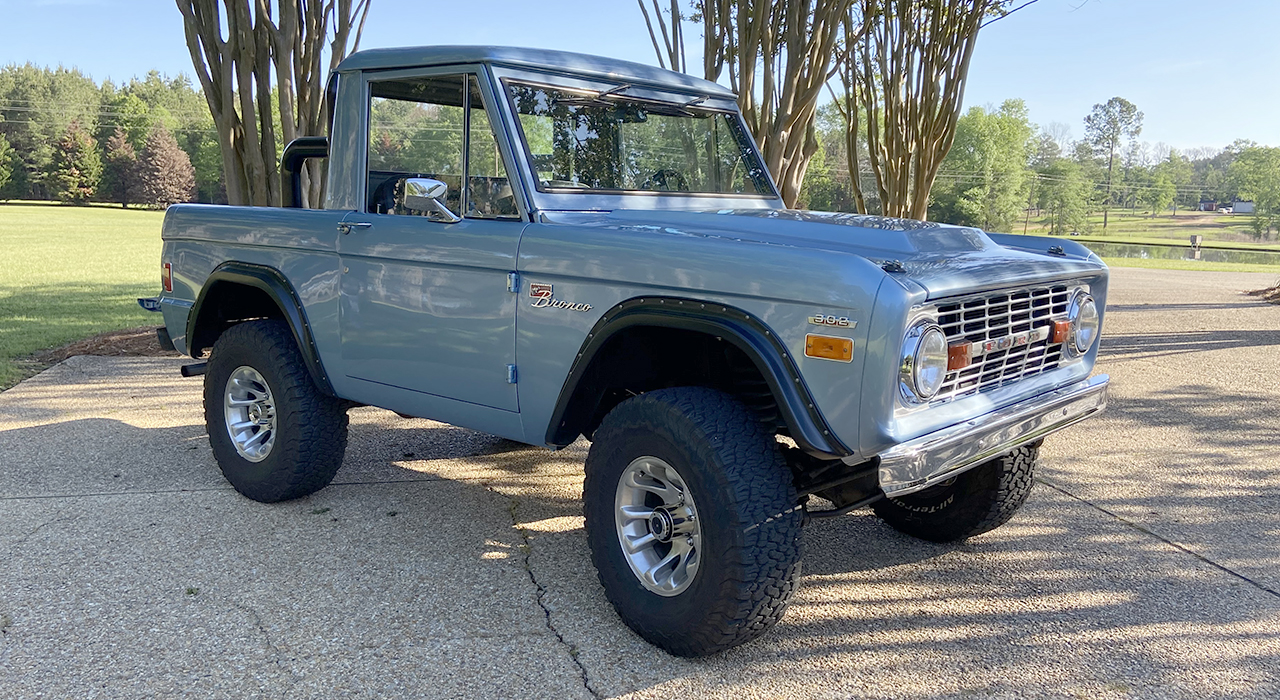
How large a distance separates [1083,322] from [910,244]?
0.93 metres

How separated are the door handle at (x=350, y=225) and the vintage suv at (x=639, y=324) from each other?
0.8 inches

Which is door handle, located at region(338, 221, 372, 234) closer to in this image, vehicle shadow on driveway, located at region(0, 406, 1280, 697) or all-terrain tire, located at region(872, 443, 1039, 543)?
vehicle shadow on driveway, located at region(0, 406, 1280, 697)

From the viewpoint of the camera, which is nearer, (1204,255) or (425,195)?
(425,195)

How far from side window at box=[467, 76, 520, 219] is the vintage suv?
0.04 feet

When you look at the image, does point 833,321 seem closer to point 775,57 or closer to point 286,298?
point 286,298

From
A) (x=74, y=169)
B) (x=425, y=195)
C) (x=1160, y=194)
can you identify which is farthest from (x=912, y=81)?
(x=1160, y=194)

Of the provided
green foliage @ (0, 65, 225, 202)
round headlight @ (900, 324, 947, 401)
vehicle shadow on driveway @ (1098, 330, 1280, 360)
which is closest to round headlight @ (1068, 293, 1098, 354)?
round headlight @ (900, 324, 947, 401)

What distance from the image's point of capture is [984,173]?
8106 centimetres

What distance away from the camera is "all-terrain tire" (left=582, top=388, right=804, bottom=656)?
2824mm

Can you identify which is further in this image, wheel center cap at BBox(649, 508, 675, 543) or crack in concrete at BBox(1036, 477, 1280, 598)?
crack in concrete at BBox(1036, 477, 1280, 598)

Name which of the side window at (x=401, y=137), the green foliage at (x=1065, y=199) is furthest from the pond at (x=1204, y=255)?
the green foliage at (x=1065, y=199)

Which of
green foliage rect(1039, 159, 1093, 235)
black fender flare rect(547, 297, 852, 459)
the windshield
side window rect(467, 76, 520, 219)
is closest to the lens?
black fender flare rect(547, 297, 852, 459)

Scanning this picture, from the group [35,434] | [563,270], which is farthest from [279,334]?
[35,434]

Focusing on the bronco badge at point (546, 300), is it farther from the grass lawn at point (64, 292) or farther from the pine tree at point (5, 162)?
the pine tree at point (5, 162)
